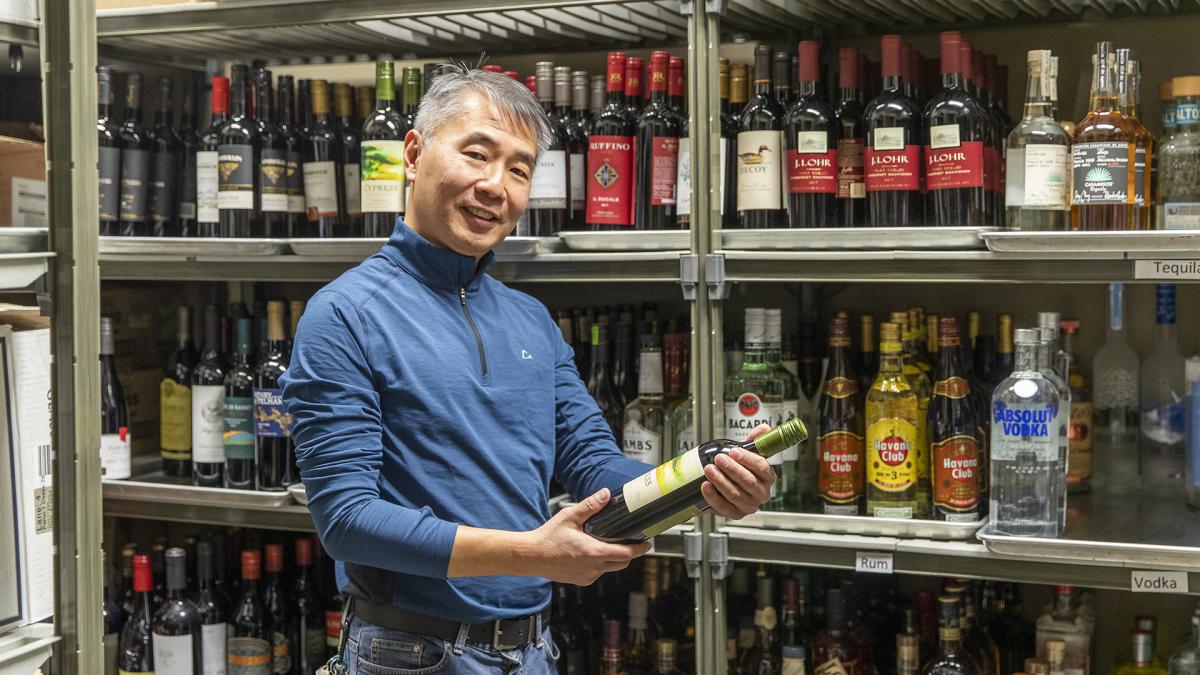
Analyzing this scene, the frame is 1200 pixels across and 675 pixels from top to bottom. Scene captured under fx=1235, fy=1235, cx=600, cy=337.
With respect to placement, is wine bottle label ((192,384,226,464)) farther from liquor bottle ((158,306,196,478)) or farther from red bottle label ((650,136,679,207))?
red bottle label ((650,136,679,207))

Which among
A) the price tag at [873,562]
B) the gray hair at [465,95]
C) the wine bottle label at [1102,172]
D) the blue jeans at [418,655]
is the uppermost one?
the gray hair at [465,95]

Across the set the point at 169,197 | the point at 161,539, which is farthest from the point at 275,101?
the point at 161,539

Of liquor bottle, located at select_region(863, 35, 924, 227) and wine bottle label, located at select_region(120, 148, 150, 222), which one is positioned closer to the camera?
liquor bottle, located at select_region(863, 35, 924, 227)

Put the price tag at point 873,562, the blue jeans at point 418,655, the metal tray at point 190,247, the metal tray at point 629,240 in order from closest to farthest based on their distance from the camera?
the blue jeans at point 418,655
the price tag at point 873,562
the metal tray at point 629,240
the metal tray at point 190,247

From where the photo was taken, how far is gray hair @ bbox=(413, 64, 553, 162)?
1.73 m

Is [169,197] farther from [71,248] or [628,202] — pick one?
[71,248]

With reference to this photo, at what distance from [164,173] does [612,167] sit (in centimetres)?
106

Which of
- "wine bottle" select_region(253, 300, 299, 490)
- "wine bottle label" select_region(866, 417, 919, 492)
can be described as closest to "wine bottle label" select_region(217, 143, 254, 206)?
"wine bottle" select_region(253, 300, 299, 490)

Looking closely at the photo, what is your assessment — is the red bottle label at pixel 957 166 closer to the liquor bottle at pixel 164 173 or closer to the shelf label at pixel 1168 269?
the shelf label at pixel 1168 269

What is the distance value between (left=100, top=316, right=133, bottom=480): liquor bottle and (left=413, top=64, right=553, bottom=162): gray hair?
1239 mm

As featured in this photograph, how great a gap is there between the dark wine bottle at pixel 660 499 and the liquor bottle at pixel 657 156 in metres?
0.91

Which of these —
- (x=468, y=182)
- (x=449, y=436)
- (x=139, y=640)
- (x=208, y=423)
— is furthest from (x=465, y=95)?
(x=139, y=640)

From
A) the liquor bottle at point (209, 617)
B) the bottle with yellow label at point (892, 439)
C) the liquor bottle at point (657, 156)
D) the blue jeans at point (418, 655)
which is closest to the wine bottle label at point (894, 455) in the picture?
the bottle with yellow label at point (892, 439)

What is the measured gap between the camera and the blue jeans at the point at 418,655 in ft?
5.40
